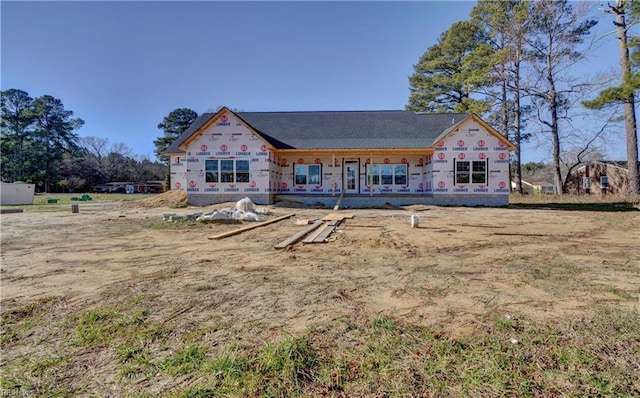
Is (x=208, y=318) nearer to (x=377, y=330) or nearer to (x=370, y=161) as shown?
(x=377, y=330)

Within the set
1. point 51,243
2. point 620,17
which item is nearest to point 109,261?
point 51,243

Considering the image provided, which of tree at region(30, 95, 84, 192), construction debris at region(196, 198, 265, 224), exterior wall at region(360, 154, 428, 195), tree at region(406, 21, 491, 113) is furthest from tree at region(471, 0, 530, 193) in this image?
tree at region(30, 95, 84, 192)

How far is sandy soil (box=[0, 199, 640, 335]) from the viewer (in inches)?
122

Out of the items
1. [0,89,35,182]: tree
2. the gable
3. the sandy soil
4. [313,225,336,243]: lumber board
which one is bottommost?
the sandy soil

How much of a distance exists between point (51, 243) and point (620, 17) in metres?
28.7

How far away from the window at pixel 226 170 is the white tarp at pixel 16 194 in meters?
13.3

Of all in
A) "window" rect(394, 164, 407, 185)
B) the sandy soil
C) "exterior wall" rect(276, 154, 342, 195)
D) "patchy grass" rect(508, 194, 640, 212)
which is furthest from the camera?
"exterior wall" rect(276, 154, 342, 195)

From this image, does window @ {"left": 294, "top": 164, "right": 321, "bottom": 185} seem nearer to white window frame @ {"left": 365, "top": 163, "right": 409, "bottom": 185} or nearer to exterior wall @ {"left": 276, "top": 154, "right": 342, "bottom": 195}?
exterior wall @ {"left": 276, "top": 154, "right": 342, "bottom": 195}

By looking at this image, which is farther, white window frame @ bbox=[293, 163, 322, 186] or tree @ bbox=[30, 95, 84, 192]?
tree @ bbox=[30, 95, 84, 192]

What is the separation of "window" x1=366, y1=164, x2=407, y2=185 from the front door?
3.19 feet

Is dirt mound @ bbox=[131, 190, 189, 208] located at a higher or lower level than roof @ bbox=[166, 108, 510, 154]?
lower

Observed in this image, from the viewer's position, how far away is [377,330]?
8.71 feet

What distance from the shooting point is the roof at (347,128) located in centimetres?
2045

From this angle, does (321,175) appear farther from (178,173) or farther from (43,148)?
(43,148)
